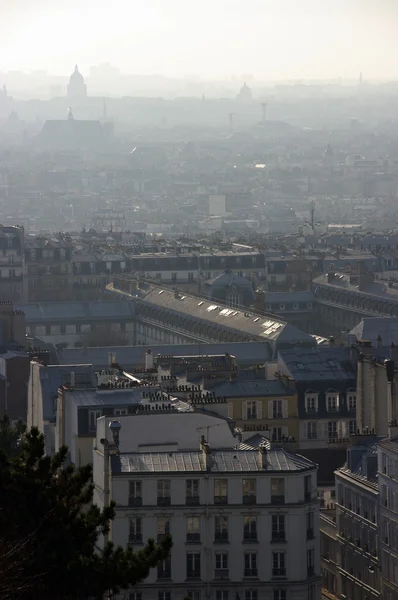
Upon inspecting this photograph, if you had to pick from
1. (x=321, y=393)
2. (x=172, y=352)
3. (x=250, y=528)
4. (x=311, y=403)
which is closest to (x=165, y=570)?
(x=250, y=528)

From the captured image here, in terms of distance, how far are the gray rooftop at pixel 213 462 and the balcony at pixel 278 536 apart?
529 mm

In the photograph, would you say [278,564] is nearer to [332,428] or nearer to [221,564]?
[221,564]

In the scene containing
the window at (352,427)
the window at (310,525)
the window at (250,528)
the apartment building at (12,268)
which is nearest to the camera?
the window at (250,528)

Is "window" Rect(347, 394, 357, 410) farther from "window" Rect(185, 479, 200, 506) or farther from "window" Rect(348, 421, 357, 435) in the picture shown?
"window" Rect(185, 479, 200, 506)

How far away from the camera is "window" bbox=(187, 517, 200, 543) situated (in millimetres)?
22094

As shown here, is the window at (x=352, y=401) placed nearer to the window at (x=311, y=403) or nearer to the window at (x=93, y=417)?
the window at (x=311, y=403)

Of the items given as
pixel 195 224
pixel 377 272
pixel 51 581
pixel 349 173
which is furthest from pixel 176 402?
pixel 349 173

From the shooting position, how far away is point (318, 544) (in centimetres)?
2236

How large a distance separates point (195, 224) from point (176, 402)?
10603cm

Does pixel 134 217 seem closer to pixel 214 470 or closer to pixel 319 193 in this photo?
pixel 319 193

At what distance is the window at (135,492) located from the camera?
22.1 m

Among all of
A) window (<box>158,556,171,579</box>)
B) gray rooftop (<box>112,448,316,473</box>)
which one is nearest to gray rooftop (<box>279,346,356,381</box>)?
gray rooftop (<box>112,448,316,473</box>)

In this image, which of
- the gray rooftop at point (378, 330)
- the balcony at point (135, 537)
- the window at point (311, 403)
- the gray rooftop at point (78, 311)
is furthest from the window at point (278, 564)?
the gray rooftop at point (78, 311)

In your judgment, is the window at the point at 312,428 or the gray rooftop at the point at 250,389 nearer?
the gray rooftop at the point at 250,389
